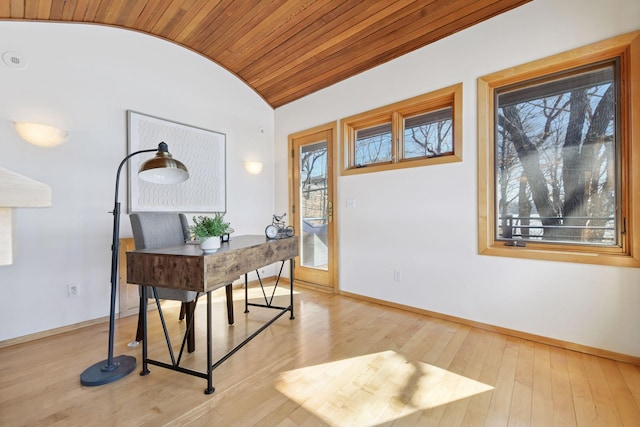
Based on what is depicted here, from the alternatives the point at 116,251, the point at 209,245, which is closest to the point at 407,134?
the point at 209,245

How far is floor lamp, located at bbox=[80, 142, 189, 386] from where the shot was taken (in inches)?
66.1

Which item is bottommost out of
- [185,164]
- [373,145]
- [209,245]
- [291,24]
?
[209,245]

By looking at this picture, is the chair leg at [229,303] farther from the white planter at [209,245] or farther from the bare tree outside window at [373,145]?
the bare tree outside window at [373,145]

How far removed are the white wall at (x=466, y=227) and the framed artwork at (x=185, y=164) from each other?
1.59 m

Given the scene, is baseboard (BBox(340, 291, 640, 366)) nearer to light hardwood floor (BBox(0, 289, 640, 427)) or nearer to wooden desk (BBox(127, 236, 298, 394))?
light hardwood floor (BBox(0, 289, 640, 427))

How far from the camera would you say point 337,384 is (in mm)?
1687

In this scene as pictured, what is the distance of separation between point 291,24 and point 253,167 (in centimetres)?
→ 188

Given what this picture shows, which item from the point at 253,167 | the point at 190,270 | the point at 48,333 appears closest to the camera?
the point at 190,270

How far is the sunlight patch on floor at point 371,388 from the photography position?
1.46 meters

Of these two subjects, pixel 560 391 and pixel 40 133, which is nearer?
pixel 560 391

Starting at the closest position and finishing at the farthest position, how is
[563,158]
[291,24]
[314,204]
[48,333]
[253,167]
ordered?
1. [563,158]
2. [48,333]
3. [291,24]
4. [314,204]
5. [253,167]

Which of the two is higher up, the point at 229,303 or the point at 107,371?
the point at 229,303

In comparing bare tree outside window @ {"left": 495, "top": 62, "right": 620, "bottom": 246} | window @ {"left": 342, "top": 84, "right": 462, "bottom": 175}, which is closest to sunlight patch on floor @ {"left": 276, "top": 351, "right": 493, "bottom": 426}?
bare tree outside window @ {"left": 495, "top": 62, "right": 620, "bottom": 246}

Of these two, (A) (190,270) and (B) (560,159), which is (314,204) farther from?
(B) (560,159)
